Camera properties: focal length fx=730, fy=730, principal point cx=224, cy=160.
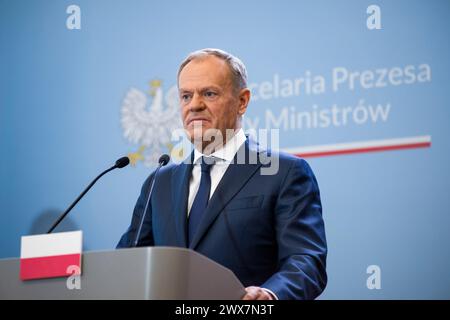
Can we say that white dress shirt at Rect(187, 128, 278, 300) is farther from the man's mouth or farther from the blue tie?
the man's mouth

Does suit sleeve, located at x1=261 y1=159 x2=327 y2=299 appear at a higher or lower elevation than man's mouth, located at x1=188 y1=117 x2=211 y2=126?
lower

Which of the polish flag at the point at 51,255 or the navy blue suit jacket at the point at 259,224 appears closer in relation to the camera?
the polish flag at the point at 51,255

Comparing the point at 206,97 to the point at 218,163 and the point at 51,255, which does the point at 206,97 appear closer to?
the point at 218,163

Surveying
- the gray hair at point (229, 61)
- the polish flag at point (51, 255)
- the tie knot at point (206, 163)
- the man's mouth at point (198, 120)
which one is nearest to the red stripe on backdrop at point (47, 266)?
the polish flag at point (51, 255)

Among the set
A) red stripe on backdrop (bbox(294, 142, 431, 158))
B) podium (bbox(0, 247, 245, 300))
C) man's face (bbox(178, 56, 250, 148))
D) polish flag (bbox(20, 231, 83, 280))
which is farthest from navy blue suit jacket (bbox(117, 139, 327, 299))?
red stripe on backdrop (bbox(294, 142, 431, 158))

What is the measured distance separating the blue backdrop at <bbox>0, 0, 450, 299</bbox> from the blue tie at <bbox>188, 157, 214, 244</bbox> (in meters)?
1.07

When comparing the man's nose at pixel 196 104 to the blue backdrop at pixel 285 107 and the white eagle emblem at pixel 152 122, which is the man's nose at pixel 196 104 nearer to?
the blue backdrop at pixel 285 107

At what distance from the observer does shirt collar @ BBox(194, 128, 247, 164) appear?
315 cm

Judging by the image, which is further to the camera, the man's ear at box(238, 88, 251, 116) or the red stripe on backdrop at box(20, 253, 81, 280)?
the man's ear at box(238, 88, 251, 116)

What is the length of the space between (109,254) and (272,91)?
7.59ft

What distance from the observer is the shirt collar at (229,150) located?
10.3 feet

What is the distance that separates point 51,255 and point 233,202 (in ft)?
2.95

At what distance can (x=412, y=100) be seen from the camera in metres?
3.84
